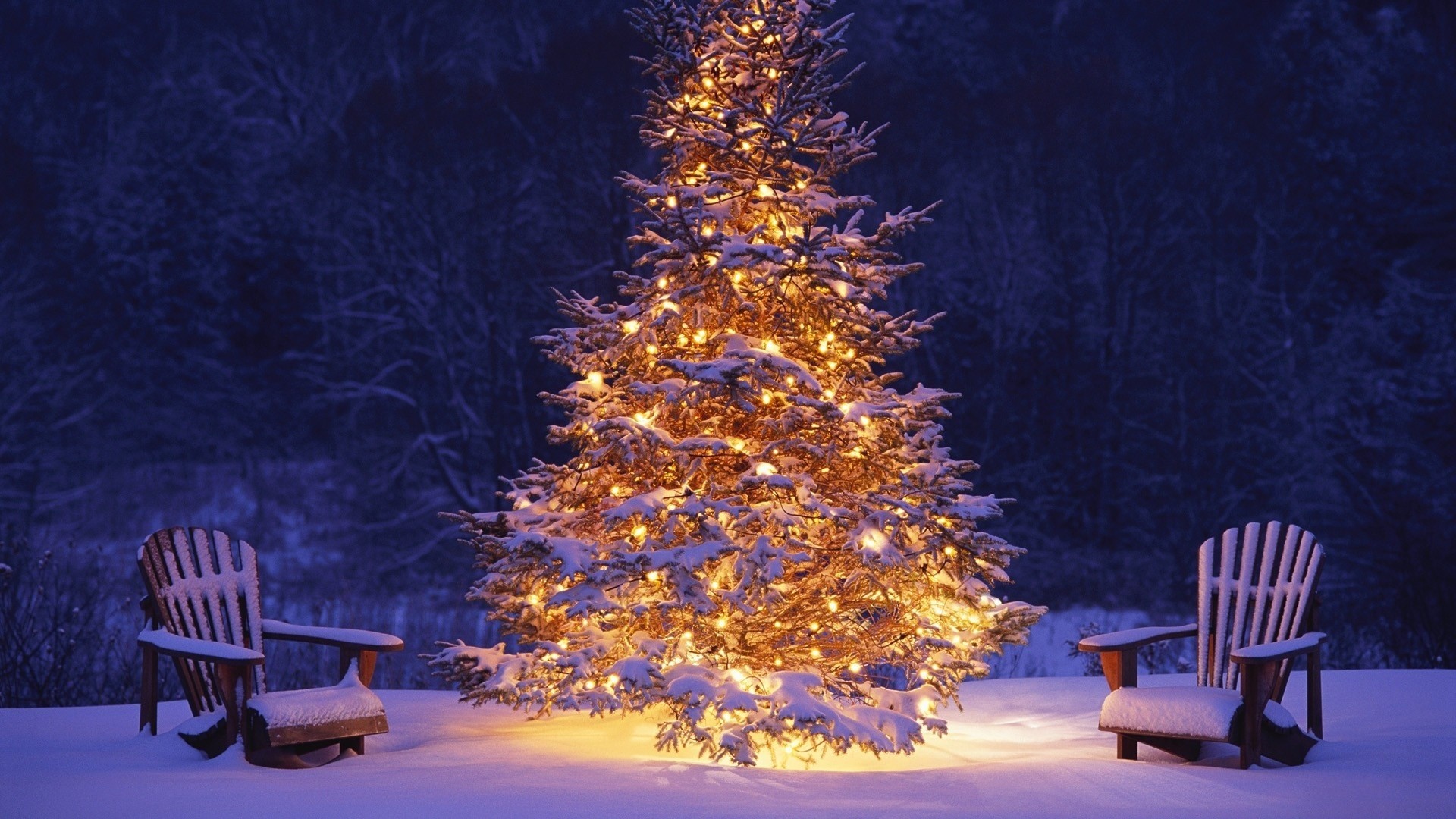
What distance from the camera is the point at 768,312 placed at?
16.4ft

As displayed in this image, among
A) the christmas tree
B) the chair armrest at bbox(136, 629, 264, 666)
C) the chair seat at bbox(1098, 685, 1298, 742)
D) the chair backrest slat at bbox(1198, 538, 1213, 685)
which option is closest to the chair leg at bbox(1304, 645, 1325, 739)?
the chair seat at bbox(1098, 685, 1298, 742)

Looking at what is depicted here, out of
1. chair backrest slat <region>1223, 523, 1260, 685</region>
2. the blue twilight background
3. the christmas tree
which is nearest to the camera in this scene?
the christmas tree

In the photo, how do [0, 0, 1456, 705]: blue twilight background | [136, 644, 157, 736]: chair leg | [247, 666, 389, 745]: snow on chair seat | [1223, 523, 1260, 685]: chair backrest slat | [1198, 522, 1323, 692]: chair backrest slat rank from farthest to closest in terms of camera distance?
[0, 0, 1456, 705]: blue twilight background → [1223, 523, 1260, 685]: chair backrest slat → [1198, 522, 1323, 692]: chair backrest slat → [136, 644, 157, 736]: chair leg → [247, 666, 389, 745]: snow on chair seat

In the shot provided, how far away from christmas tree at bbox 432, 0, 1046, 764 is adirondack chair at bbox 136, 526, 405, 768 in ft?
1.20

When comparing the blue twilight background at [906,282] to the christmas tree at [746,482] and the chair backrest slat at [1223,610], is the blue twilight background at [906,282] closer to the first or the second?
the chair backrest slat at [1223,610]

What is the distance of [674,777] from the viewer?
418 cm

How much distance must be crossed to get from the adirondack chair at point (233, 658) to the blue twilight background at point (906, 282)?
866 centimetres

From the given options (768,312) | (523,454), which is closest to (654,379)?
(768,312)

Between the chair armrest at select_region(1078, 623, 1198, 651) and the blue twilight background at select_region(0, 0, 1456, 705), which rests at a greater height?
the blue twilight background at select_region(0, 0, 1456, 705)

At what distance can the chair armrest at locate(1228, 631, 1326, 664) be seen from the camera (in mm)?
4477

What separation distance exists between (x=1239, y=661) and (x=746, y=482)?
1767 millimetres

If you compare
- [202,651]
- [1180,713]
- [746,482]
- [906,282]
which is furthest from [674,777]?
[906,282]

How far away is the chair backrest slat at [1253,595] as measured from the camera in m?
5.16

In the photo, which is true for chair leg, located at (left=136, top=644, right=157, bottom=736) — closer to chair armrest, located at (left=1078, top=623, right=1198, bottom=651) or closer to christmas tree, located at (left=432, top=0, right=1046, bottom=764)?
christmas tree, located at (left=432, top=0, right=1046, bottom=764)
